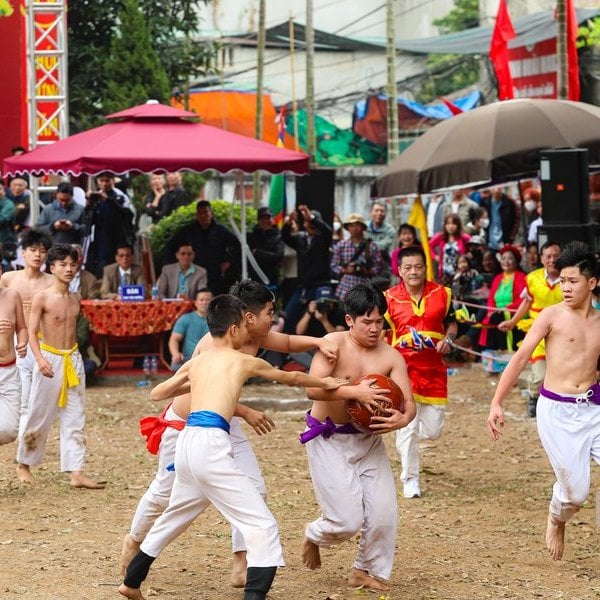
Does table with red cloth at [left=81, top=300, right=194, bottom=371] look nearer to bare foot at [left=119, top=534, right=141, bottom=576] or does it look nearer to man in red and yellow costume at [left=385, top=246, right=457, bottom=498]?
man in red and yellow costume at [left=385, top=246, right=457, bottom=498]

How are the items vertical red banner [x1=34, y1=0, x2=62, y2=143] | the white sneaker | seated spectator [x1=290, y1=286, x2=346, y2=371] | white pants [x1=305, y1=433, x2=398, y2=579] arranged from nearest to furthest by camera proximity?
1. white pants [x1=305, y1=433, x2=398, y2=579]
2. the white sneaker
3. seated spectator [x1=290, y1=286, x2=346, y2=371]
4. vertical red banner [x1=34, y1=0, x2=62, y2=143]

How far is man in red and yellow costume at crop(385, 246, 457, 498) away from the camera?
387 inches

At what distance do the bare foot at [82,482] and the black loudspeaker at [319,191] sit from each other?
27.6 feet

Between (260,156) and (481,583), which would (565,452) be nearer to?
(481,583)

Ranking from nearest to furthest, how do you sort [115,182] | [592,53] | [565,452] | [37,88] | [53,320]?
[565,452] → [53,320] → [115,182] → [37,88] → [592,53]

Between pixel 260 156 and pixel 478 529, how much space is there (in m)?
7.84

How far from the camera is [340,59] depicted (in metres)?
39.1

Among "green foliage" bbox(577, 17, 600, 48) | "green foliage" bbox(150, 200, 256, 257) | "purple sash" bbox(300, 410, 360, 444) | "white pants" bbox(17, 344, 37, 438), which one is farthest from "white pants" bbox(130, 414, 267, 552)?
"green foliage" bbox(577, 17, 600, 48)

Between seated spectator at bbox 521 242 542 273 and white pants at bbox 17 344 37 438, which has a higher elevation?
seated spectator at bbox 521 242 542 273

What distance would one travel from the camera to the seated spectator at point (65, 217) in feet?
54.7

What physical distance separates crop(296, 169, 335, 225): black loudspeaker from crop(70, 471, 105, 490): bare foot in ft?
27.6

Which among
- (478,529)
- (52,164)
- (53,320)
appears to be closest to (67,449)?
(53,320)

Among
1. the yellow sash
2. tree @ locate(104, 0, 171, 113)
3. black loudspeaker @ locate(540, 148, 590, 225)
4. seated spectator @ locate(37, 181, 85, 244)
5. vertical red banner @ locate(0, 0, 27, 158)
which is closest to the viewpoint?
the yellow sash

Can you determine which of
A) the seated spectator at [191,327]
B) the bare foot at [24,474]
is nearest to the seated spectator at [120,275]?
the seated spectator at [191,327]
